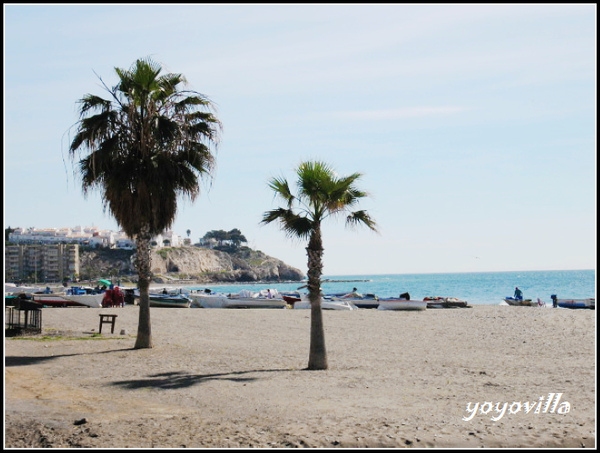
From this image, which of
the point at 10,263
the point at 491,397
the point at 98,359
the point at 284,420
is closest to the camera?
the point at 284,420

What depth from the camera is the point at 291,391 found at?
11641 millimetres

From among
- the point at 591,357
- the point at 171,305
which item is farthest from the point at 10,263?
the point at 591,357

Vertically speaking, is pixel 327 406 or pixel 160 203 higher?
pixel 160 203

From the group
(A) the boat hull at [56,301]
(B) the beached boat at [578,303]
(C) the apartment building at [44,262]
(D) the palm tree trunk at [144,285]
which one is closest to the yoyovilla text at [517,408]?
(D) the palm tree trunk at [144,285]

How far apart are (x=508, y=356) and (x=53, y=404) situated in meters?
11.6

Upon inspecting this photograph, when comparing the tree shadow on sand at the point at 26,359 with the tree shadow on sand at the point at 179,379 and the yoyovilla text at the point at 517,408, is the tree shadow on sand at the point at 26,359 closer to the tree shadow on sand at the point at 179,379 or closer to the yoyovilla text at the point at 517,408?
the tree shadow on sand at the point at 179,379

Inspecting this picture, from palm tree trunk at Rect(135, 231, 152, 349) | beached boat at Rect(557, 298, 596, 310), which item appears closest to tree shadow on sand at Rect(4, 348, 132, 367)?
palm tree trunk at Rect(135, 231, 152, 349)

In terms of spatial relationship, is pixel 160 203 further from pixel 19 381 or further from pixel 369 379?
pixel 369 379

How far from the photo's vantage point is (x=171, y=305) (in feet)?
145

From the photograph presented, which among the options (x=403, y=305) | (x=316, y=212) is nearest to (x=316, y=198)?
(x=316, y=212)

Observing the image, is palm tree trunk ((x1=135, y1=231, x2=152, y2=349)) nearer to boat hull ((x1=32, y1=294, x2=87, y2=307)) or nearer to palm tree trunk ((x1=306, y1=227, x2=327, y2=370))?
palm tree trunk ((x1=306, y1=227, x2=327, y2=370))

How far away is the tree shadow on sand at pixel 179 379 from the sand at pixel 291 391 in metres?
0.02

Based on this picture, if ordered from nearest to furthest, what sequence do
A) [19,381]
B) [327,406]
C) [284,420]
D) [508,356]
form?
[284,420] → [327,406] → [19,381] → [508,356]

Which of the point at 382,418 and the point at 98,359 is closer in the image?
the point at 382,418
